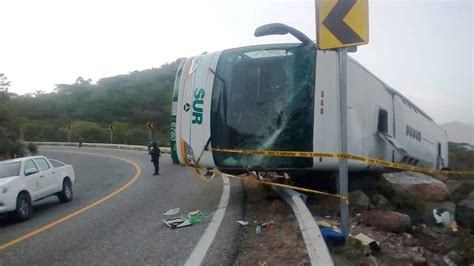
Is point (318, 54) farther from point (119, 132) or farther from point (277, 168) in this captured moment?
point (119, 132)

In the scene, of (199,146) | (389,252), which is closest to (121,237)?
(199,146)

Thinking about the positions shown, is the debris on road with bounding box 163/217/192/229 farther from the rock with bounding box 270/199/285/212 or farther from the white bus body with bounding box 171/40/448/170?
the rock with bounding box 270/199/285/212

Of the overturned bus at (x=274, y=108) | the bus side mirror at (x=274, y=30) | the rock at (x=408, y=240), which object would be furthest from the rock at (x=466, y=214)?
the bus side mirror at (x=274, y=30)

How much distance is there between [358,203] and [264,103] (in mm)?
2347

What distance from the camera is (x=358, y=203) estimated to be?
7812 millimetres

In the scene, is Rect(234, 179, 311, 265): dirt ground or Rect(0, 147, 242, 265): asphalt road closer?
Rect(234, 179, 311, 265): dirt ground

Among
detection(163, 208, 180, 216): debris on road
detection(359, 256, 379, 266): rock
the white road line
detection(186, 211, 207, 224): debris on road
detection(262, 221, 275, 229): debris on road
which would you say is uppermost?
detection(359, 256, 379, 266): rock

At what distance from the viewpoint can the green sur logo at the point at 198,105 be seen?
319 inches

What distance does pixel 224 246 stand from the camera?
17.9 feet

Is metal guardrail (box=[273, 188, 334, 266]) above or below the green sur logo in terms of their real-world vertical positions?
below

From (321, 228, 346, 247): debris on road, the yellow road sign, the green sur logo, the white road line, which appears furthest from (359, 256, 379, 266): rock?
the green sur logo

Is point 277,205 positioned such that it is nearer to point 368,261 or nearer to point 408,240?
point 408,240

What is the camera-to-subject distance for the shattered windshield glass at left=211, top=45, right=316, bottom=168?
24.1ft

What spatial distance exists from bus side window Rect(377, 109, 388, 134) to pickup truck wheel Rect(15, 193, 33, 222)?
7.21 metres
